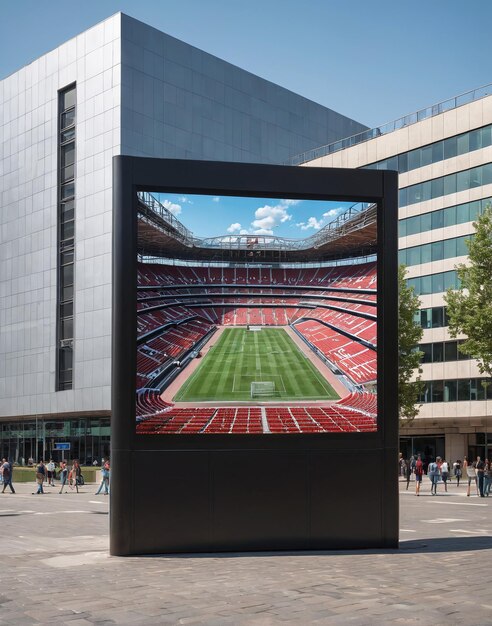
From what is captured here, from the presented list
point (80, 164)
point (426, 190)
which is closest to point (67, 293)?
point (80, 164)

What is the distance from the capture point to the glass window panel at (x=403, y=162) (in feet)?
206

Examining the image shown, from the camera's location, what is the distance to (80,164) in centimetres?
7150

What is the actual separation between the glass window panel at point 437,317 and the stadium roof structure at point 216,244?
44368mm

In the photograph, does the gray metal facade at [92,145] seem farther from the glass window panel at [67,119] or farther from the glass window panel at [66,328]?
the glass window panel at [66,328]

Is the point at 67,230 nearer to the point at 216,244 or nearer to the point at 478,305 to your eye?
the point at 478,305

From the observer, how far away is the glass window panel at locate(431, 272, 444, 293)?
59.9m

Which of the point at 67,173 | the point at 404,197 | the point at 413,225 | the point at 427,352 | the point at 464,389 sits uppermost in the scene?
the point at 67,173

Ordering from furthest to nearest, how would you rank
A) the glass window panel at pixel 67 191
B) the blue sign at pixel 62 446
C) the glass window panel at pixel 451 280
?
the blue sign at pixel 62 446 < the glass window panel at pixel 67 191 < the glass window panel at pixel 451 280

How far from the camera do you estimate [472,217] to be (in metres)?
57.4

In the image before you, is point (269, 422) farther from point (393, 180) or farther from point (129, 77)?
point (129, 77)

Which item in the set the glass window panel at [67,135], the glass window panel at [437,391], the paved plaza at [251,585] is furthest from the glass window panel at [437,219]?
the paved plaza at [251,585]

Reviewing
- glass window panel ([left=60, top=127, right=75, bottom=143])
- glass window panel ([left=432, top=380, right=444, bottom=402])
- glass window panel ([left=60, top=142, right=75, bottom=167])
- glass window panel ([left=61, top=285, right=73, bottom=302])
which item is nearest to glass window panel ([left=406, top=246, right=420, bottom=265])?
glass window panel ([left=432, top=380, right=444, bottom=402])

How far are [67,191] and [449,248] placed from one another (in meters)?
33.7

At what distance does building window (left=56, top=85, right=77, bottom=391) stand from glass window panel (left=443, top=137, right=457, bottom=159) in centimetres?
3181
